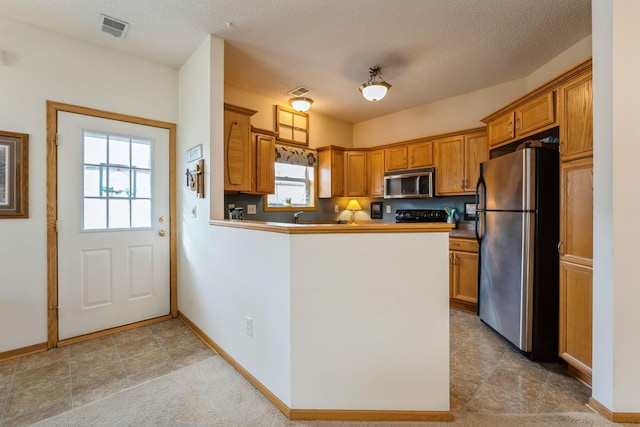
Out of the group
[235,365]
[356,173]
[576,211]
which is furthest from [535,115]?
[235,365]

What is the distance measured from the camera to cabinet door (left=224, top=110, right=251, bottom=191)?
3.03 m

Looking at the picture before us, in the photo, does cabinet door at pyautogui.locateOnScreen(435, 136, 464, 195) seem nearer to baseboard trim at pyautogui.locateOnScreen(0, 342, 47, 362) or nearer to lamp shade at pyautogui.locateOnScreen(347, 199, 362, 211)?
lamp shade at pyautogui.locateOnScreen(347, 199, 362, 211)

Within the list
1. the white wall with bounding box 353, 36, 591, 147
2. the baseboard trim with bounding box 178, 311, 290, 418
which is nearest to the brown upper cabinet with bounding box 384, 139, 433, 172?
the white wall with bounding box 353, 36, 591, 147

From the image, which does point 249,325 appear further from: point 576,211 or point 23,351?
point 576,211

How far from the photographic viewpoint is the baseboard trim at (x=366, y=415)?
64.6 inches

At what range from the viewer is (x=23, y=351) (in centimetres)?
238

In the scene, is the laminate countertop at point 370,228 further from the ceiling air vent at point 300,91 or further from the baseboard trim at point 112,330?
Result: the ceiling air vent at point 300,91

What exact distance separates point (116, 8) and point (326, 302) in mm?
2671

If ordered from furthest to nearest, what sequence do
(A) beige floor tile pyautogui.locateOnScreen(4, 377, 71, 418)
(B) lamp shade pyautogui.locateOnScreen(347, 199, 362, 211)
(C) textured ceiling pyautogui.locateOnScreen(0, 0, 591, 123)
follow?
(B) lamp shade pyautogui.locateOnScreen(347, 199, 362, 211), (C) textured ceiling pyautogui.locateOnScreen(0, 0, 591, 123), (A) beige floor tile pyautogui.locateOnScreen(4, 377, 71, 418)

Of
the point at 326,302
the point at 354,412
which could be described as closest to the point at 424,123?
the point at 326,302

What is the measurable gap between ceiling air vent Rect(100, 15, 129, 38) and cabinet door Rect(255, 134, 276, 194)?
1571mm

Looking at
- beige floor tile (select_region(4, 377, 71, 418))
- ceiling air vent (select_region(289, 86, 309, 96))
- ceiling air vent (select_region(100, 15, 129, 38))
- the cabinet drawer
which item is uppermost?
ceiling air vent (select_region(289, 86, 309, 96))

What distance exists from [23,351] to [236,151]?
248 cm

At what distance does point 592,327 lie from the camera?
1.85 meters
